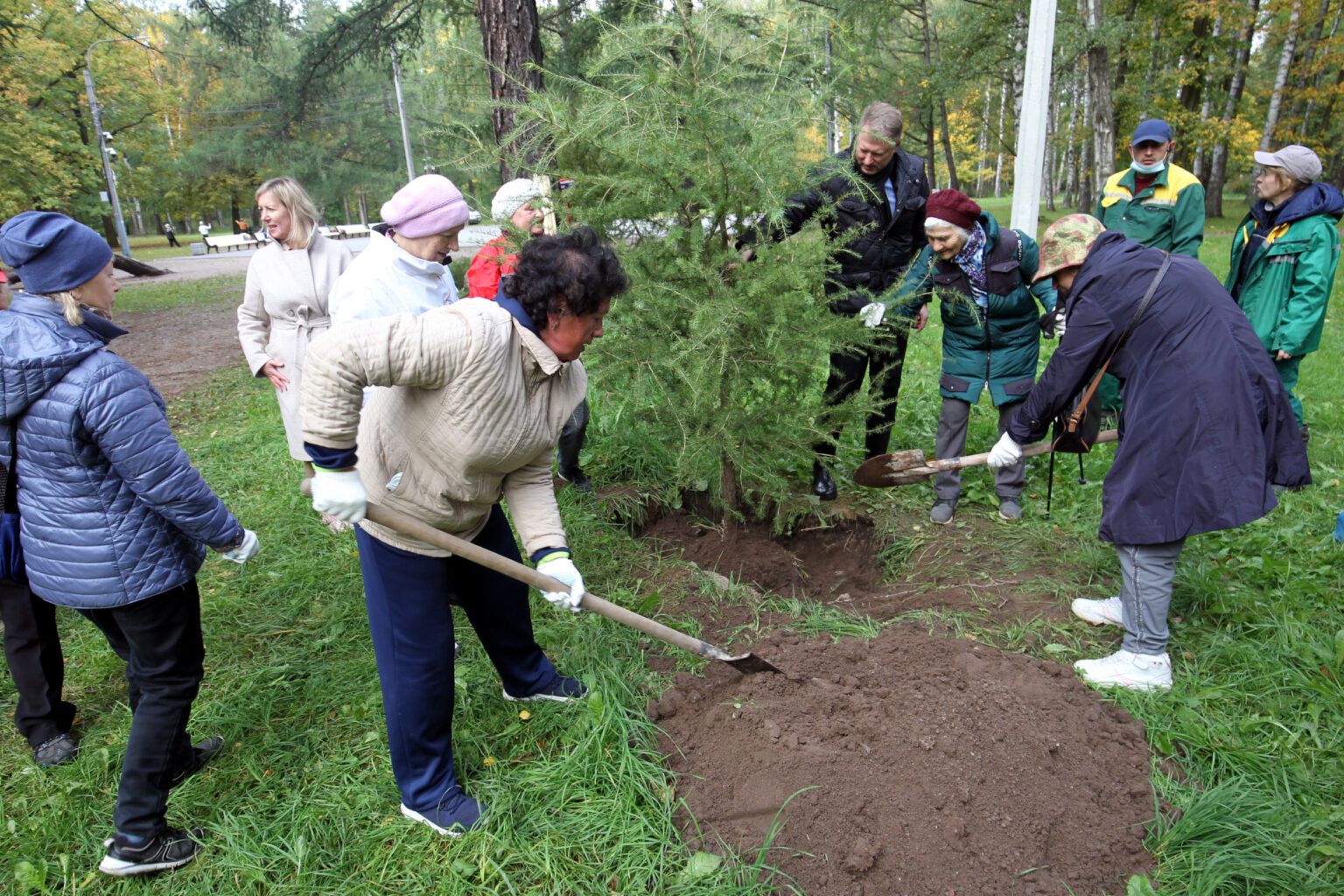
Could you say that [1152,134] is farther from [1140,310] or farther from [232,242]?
[232,242]

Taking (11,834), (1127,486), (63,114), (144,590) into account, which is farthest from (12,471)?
(63,114)

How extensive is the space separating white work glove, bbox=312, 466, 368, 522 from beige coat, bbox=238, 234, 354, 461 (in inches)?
86.2

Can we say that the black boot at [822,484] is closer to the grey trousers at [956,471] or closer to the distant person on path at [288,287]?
the grey trousers at [956,471]

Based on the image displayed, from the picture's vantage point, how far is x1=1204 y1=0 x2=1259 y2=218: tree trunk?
17.1 meters

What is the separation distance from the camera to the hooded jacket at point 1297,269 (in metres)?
4.30

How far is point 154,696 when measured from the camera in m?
2.29

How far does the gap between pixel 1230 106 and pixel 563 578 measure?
2300cm

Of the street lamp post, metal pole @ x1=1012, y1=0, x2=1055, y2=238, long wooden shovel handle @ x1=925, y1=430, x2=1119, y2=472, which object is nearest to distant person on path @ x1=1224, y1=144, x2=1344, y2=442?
long wooden shovel handle @ x1=925, y1=430, x2=1119, y2=472

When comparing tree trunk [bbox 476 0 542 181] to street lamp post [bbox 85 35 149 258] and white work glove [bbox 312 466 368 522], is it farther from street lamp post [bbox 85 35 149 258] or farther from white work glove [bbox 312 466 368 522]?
street lamp post [bbox 85 35 149 258]

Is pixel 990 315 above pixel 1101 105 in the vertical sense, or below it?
below

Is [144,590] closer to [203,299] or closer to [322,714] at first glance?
[322,714]

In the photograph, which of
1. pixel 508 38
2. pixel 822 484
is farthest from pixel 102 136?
pixel 822 484

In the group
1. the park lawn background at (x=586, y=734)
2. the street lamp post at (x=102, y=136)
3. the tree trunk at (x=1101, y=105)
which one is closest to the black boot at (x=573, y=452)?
the park lawn background at (x=586, y=734)

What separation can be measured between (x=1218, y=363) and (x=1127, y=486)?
0.50m
